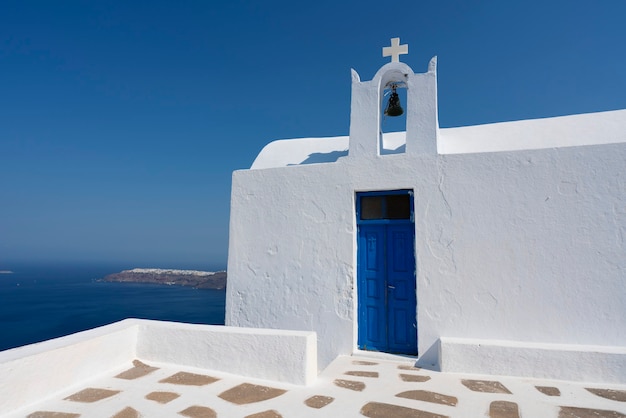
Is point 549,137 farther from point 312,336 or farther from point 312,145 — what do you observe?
point 312,336

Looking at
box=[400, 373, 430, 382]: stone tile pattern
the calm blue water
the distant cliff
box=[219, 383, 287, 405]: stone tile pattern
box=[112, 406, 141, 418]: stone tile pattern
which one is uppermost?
box=[112, 406, 141, 418]: stone tile pattern

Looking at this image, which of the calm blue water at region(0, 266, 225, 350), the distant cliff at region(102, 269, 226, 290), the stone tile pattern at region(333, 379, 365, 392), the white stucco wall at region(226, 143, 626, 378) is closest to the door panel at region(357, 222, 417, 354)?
the white stucco wall at region(226, 143, 626, 378)

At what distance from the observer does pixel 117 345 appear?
3.90 m

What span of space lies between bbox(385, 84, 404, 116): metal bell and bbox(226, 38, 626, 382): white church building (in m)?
0.53

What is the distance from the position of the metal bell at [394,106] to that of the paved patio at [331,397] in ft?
13.6

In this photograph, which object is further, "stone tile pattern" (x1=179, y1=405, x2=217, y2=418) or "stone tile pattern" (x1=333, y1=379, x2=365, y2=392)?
"stone tile pattern" (x1=333, y1=379, x2=365, y2=392)

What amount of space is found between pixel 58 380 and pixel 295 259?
9.80 ft

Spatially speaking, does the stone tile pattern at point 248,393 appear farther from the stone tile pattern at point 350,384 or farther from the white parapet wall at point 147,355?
the stone tile pattern at point 350,384

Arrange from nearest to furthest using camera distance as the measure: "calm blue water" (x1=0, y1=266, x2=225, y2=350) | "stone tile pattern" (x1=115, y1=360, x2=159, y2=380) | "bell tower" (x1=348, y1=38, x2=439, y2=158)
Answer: "stone tile pattern" (x1=115, y1=360, x2=159, y2=380) < "bell tower" (x1=348, y1=38, x2=439, y2=158) < "calm blue water" (x1=0, y1=266, x2=225, y2=350)

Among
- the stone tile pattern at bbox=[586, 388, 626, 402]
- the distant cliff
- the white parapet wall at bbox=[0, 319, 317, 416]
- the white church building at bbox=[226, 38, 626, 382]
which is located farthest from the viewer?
the distant cliff

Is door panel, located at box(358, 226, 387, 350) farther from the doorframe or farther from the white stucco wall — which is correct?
the white stucco wall

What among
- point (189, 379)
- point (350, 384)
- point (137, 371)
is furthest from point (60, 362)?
point (350, 384)

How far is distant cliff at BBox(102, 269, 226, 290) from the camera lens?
2404 inches

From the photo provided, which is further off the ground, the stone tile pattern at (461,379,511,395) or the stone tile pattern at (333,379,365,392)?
the stone tile pattern at (461,379,511,395)
